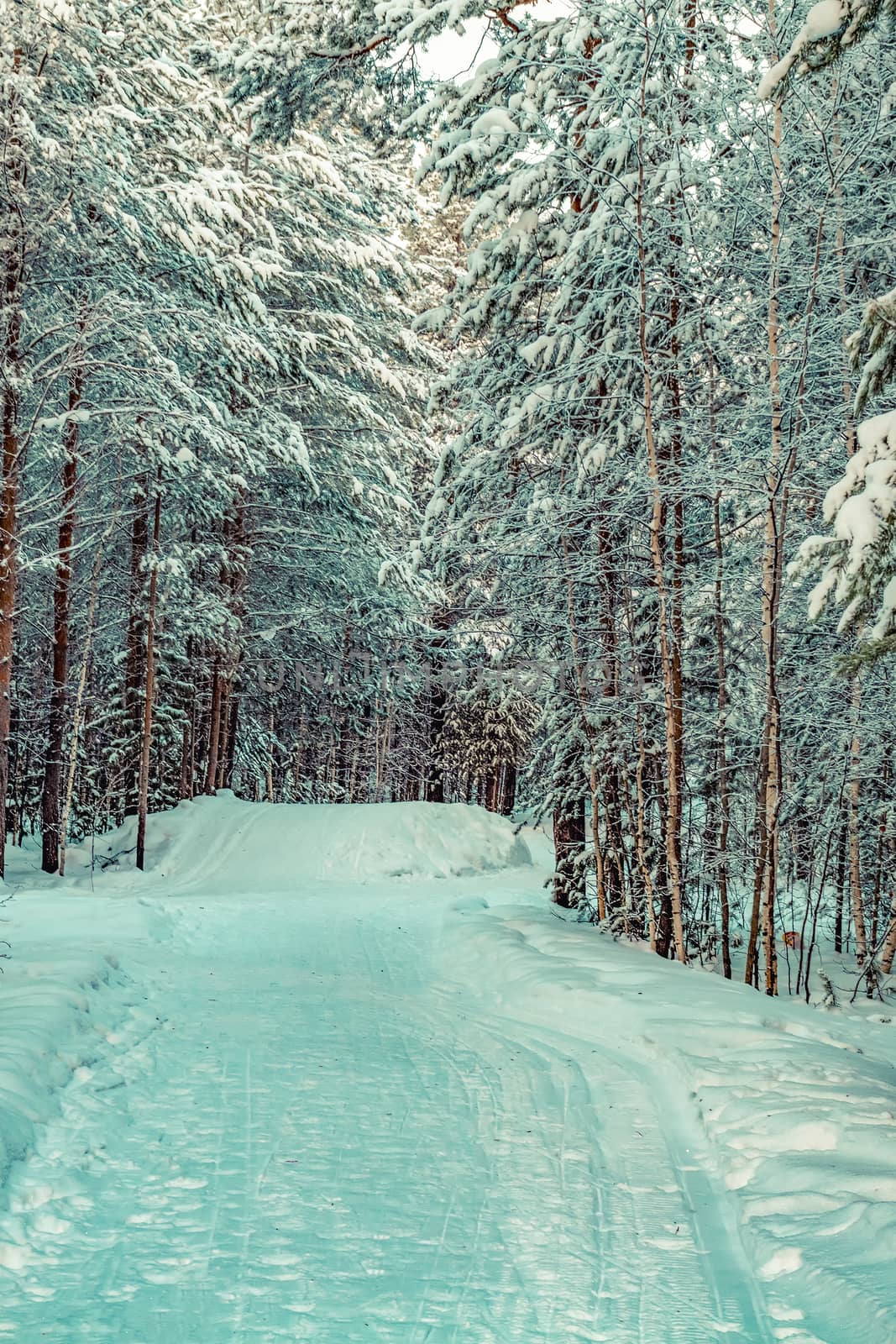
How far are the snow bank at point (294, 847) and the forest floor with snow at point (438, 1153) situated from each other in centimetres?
710

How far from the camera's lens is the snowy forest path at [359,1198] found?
296 centimetres

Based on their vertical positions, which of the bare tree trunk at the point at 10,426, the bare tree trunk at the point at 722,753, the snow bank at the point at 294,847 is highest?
the bare tree trunk at the point at 10,426

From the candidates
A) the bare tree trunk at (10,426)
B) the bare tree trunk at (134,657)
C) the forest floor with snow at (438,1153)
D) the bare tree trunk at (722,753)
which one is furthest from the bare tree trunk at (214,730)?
the bare tree trunk at (722,753)

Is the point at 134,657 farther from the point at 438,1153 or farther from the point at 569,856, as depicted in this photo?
the point at 438,1153

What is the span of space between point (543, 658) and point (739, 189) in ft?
17.7

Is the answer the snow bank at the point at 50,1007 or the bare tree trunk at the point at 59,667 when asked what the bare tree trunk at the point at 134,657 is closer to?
the bare tree trunk at the point at 59,667

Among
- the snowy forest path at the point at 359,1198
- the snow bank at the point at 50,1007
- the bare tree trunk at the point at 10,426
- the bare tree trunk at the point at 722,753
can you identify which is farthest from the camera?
the bare tree trunk at the point at 10,426

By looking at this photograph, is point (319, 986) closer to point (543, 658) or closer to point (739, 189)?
point (543, 658)

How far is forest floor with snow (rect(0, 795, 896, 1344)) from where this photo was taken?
301 cm

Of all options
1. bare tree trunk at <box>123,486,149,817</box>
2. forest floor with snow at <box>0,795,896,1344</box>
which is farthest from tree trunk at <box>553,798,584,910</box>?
bare tree trunk at <box>123,486,149,817</box>

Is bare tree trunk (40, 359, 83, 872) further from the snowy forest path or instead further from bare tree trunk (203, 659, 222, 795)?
the snowy forest path

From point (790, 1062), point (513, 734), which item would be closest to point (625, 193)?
point (790, 1062)

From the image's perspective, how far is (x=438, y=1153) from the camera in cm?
434

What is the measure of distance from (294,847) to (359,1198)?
13.3 m
